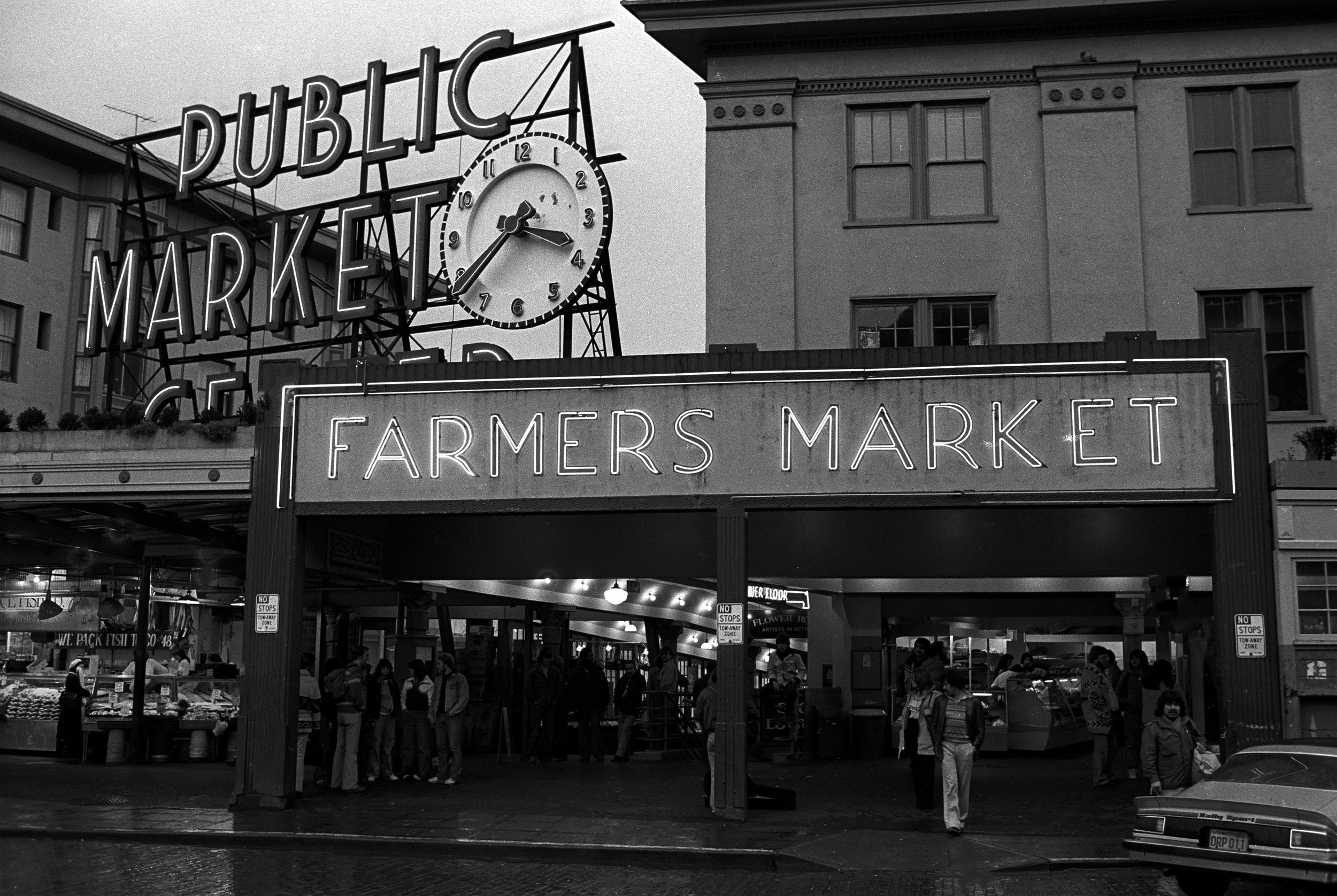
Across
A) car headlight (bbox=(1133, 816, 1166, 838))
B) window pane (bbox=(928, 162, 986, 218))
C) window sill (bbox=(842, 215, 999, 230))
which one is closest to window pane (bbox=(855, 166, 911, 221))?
window sill (bbox=(842, 215, 999, 230))

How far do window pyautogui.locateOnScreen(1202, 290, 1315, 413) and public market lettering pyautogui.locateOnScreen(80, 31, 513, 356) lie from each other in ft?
44.9

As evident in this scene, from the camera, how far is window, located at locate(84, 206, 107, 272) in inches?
1892

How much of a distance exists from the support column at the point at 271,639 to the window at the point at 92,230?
108ft

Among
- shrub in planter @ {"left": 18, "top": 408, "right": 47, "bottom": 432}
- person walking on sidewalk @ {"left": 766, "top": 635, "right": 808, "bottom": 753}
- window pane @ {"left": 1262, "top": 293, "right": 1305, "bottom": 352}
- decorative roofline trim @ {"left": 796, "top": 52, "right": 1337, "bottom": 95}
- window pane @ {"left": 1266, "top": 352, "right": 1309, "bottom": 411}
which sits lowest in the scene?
person walking on sidewalk @ {"left": 766, "top": 635, "right": 808, "bottom": 753}

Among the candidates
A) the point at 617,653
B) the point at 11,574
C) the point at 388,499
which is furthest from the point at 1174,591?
the point at 11,574

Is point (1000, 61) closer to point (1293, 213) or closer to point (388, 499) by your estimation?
point (1293, 213)

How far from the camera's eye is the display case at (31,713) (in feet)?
87.1

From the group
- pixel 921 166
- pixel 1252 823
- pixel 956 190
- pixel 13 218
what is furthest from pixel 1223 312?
pixel 13 218

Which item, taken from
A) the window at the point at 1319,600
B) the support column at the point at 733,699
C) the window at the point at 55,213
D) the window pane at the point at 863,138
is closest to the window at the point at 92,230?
the window at the point at 55,213

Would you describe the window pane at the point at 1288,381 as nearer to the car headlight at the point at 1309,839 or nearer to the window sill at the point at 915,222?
the window sill at the point at 915,222

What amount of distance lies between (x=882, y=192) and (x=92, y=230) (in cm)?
3484

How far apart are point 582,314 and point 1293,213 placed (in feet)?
40.9

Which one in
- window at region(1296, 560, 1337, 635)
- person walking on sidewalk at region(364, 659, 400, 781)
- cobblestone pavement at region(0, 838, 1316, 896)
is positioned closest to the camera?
cobblestone pavement at region(0, 838, 1316, 896)

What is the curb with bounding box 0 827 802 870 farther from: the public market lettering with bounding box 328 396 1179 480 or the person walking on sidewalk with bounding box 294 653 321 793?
the public market lettering with bounding box 328 396 1179 480
